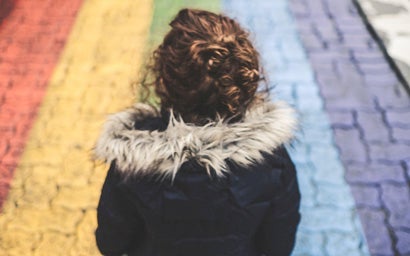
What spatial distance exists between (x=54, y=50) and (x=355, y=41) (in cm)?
286

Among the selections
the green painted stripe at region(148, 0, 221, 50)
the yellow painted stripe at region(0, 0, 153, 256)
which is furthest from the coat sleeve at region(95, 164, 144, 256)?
the green painted stripe at region(148, 0, 221, 50)

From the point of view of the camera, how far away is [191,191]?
4.05 ft

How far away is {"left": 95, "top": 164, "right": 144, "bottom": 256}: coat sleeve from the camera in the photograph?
1.40 m

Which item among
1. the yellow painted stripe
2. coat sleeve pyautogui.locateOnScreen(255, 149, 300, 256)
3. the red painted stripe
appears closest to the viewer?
coat sleeve pyautogui.locateOnScreen(255, 149, 300, 256)

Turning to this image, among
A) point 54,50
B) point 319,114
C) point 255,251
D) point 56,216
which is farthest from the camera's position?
point 54,50

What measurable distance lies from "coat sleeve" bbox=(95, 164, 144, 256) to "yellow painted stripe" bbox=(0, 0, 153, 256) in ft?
2.61

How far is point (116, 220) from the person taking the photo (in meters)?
1.49

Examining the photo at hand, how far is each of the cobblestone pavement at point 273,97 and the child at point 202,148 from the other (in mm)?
979

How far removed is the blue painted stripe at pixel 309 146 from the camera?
2371 millimetres

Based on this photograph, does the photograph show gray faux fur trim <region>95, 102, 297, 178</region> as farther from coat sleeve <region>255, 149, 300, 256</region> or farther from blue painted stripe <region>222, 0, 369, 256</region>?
blue painted stripe <region>222, 0, 369, 256</region>

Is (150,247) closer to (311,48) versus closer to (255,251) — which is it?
(255,251)

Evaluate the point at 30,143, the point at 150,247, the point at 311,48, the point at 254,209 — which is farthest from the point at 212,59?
the point at 311,48

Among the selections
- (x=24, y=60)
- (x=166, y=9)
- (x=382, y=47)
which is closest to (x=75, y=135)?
(x=24, y=60)

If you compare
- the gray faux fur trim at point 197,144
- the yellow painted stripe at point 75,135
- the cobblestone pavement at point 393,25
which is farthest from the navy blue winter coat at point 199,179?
the cobblestone pavement at point 393,25
